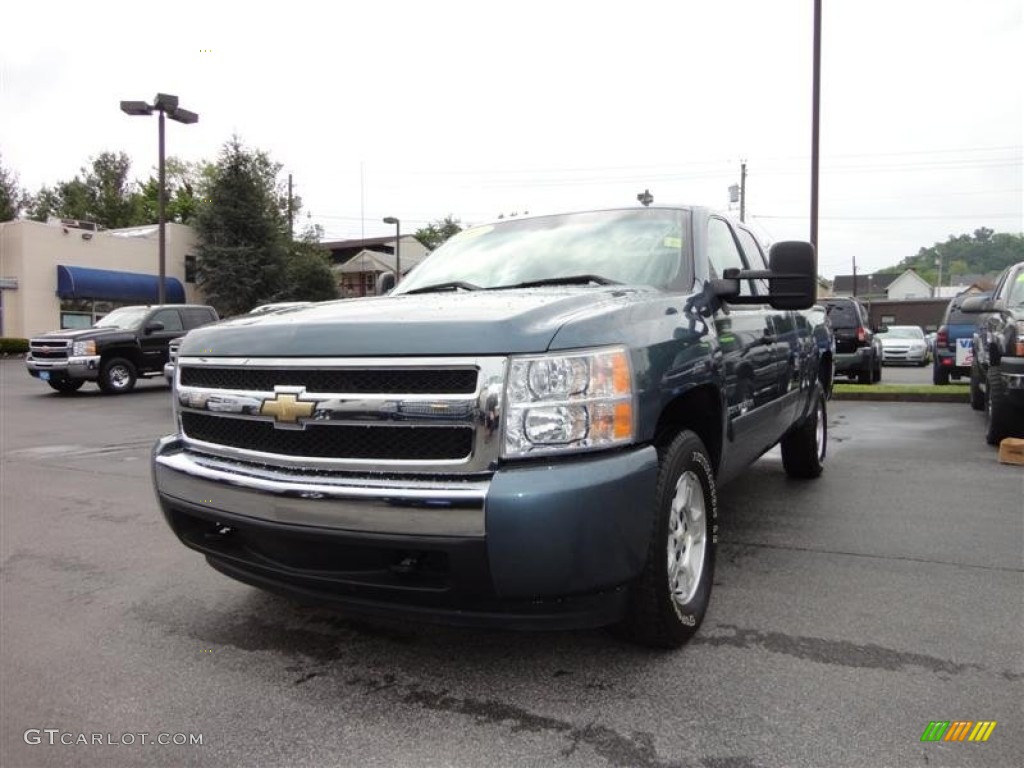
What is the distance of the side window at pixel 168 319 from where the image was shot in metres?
15.9

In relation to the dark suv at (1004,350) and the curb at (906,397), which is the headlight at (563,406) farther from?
the curb at (906,397)

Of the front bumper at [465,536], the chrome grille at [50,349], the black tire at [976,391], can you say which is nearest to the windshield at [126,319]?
the chrome grille at [50,349]

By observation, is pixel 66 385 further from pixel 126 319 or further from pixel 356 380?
pixel 356 380

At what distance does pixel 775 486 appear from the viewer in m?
5.72

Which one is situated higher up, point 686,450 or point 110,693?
point 686,450

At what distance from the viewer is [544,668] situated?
8.92ft

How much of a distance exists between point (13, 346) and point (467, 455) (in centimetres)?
2991

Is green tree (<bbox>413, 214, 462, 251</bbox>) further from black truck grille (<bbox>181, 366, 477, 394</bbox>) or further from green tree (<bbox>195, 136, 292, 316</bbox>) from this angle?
black truck grille (<bbox>181, 366, 477, 394</bbox>)

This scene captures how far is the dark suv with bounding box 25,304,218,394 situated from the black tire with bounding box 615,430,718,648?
14775 millimetres

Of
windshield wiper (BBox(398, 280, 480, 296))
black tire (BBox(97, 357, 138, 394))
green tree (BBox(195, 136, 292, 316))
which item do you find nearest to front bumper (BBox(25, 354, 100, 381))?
black tire (BBox(97, 357, 138, 394))

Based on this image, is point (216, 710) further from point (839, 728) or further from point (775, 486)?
point (775, 486)

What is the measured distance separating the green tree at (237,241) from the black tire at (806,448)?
33.6 meters

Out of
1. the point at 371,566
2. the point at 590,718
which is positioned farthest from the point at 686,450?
the point at 371,566

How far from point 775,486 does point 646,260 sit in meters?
2.94
